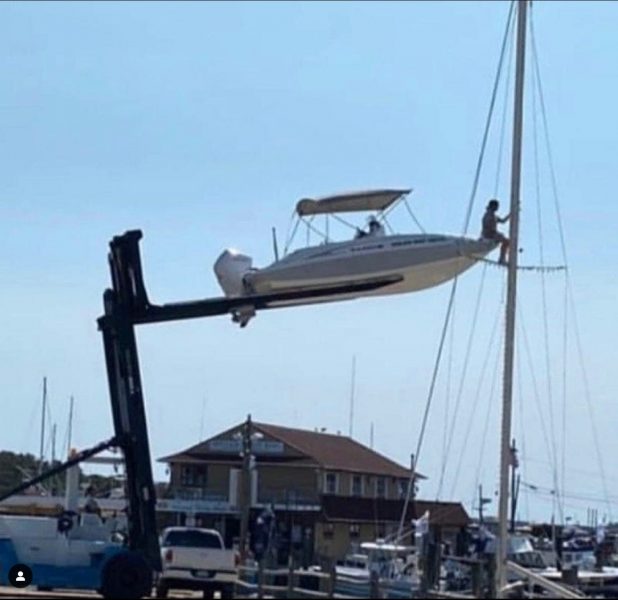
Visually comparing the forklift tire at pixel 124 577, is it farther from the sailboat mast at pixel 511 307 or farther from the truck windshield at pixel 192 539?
the sailboat mast at pixel 511 307

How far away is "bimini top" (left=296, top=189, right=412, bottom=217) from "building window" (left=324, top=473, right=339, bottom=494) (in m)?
46.1

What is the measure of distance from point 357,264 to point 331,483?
4712 centimetres

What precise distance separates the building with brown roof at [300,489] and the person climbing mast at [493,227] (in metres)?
40.1

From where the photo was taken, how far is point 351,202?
34.3 metres

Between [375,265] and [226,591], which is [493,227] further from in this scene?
[226,591]

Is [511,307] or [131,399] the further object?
[131,399]

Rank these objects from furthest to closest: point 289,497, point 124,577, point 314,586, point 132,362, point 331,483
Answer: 1. point 331,483
2. point 289,497
3. point 132,362
4. point 124,577
5. point 314,586

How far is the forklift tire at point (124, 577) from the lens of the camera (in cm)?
3141

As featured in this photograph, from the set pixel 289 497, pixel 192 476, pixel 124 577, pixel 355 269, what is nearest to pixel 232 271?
pixel 355 269

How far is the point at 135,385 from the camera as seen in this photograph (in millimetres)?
32906

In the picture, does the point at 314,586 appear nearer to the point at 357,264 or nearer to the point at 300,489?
the point at 357,264

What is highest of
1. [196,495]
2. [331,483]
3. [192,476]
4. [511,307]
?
[511,307]

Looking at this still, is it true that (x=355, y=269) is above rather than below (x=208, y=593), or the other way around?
above

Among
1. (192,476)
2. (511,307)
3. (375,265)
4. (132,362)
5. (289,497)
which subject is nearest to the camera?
(511,307)
